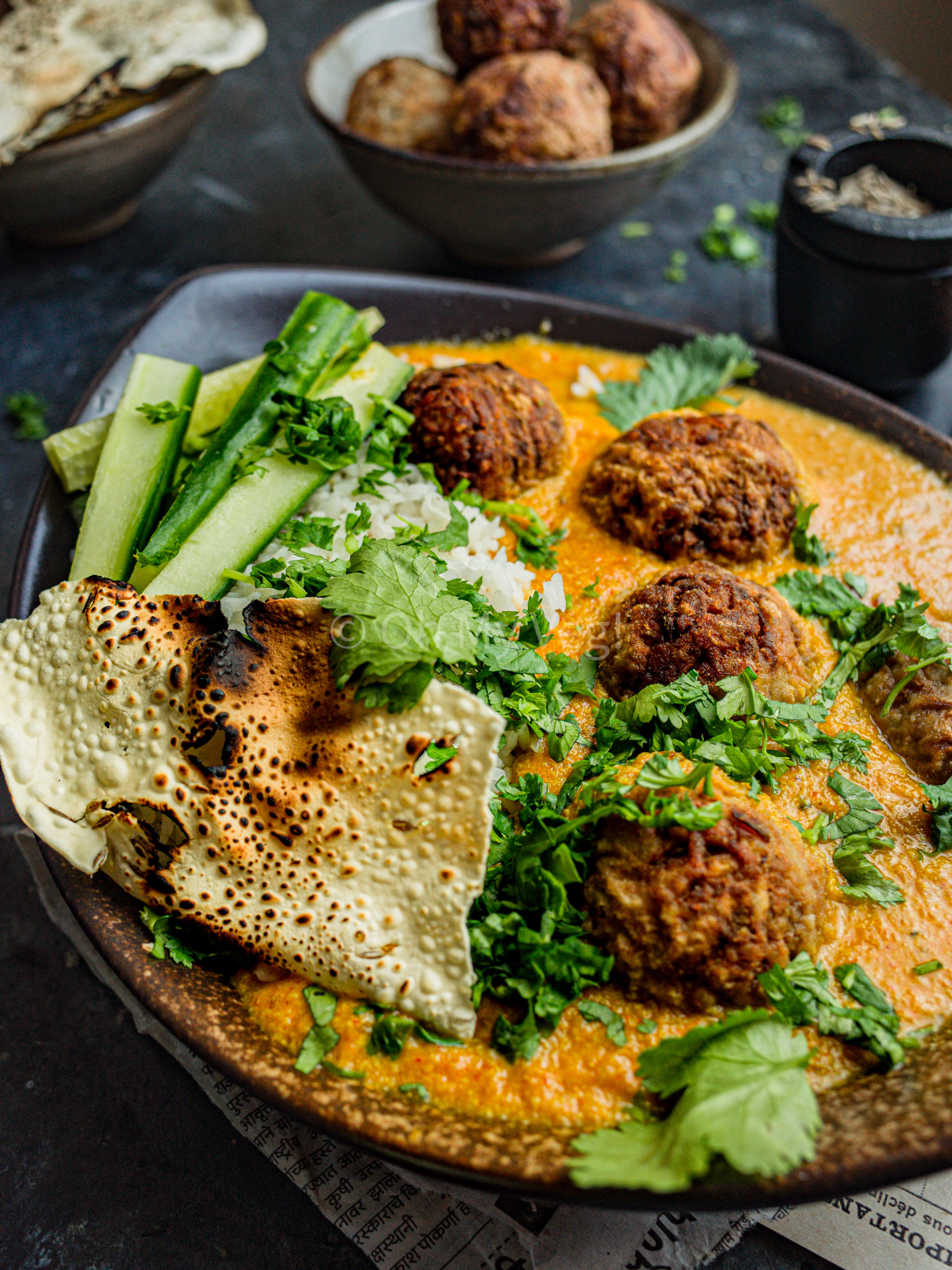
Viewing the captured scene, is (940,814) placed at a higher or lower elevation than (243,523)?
lower

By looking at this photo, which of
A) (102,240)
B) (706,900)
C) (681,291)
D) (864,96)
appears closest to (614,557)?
(706,900)

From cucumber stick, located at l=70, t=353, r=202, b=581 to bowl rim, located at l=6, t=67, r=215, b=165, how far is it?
131 centimetres

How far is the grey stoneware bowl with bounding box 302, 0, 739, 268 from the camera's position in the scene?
3633 millimetres

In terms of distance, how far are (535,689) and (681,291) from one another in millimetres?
2815

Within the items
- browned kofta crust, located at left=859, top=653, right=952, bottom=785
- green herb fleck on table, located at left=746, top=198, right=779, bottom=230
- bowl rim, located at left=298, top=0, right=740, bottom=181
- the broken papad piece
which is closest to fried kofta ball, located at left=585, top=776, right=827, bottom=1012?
browned kofta crust, located at left=859, top=653, right=952, bottom=785

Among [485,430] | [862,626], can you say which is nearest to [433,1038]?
[862,626]

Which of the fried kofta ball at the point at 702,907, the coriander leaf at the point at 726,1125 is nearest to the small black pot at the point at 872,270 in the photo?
the fried kofta ball at the point at 702,907

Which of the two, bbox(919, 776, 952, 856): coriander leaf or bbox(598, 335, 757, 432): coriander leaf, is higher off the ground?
bbox(598, 335, 757, 432): coriander leaf

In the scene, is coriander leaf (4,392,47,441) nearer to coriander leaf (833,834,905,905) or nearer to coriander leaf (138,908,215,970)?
coriander leaf (138,908,215,970)

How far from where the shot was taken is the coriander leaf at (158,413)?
9.78 feet

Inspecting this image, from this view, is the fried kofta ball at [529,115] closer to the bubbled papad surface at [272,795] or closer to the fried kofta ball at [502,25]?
the fried kofta ball at [502,25]

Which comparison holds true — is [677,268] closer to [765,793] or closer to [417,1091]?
[765,793]

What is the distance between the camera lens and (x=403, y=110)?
12.8 ft

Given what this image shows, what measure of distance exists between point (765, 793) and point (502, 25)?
133 inches
